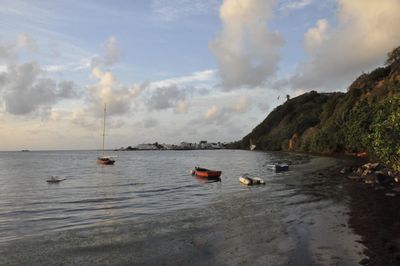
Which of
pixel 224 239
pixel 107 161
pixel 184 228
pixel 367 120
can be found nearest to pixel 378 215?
pixel 224 239

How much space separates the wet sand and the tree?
127483mm

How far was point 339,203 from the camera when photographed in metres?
36.6

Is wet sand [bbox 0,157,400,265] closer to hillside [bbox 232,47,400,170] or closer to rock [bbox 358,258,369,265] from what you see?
rock [bbox 358,258,369,265]

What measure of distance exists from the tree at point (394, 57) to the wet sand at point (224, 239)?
5019 inches

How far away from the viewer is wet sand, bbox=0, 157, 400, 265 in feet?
68.0

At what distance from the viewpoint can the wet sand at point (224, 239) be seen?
20719 millimetres

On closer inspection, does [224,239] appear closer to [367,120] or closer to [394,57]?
[367,120]

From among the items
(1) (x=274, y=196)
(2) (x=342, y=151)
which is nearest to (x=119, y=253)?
(1) (x=274, y=196)

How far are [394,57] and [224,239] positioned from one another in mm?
147221

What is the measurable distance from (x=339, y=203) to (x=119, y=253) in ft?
75.0

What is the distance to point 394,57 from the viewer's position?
484 ft

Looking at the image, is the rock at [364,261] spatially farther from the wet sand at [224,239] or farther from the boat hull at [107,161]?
the boat hull at [107,161]

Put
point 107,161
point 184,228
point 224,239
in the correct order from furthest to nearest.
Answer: point 107,161 → point 184,228 → point 224,239

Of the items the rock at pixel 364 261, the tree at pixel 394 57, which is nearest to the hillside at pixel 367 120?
the tree at pixel 394 57
